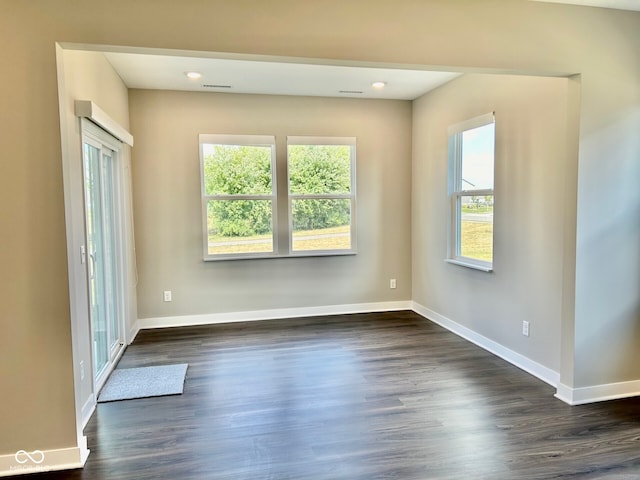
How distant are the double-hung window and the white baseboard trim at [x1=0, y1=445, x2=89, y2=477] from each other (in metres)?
3.46

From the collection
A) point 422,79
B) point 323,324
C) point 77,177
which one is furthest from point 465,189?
point 77,177

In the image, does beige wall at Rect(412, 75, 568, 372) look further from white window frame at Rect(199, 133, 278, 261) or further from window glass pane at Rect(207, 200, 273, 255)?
window glass pane at Rect(207, 200, 273, 255)

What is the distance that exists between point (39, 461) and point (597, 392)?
3.47 metres

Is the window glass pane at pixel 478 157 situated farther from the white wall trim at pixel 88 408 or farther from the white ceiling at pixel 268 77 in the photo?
the white wall trim at pixel 88 408

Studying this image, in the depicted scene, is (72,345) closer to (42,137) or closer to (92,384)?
(92,384)

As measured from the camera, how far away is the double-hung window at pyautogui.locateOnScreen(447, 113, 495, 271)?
3.98 metres

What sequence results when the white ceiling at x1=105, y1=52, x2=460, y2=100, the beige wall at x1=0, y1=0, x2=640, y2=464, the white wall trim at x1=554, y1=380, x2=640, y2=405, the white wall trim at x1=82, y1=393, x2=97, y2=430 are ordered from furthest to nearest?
the white ceiling at x1=105, y1=52, x2=460, y2=100
the white wall trim at x1=554, y1=380, x2=640, y2=405
the white wall trim at x1=82, y1=393, x2=97, y2=430
the beige wall at x1=0, y1=0, x2=640, y2=464

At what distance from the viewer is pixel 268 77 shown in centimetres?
417

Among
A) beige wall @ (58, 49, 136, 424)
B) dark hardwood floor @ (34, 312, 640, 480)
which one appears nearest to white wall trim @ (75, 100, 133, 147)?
beige wall @ (58, 49, 136, 424)

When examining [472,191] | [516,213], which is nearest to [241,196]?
[472,191]

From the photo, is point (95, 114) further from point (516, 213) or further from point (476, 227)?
point (476, 227)

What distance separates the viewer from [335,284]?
5285 millimetres

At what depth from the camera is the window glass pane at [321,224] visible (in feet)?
16.8

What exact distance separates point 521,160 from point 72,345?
3471 mm
